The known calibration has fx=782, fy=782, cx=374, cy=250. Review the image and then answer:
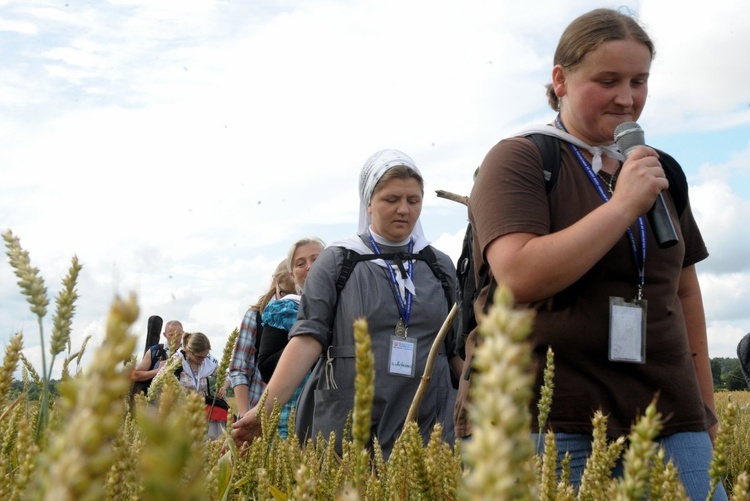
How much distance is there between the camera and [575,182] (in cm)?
287

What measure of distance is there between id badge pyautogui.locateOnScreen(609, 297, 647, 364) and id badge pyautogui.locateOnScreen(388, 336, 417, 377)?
82.5 inches

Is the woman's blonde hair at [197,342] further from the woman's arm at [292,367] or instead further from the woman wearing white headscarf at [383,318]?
the woman's arm at [292,367]

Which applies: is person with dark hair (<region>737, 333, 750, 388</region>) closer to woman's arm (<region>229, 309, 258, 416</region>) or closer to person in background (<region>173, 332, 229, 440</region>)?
woman's arm (<region>229, 309, 258, 416</region>)

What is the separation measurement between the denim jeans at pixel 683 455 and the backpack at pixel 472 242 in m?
0.55

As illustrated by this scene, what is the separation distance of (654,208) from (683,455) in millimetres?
883

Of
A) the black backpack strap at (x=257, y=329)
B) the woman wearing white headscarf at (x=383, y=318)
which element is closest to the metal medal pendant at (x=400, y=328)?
the woman wearing white headscarf at (x=383, y=318)

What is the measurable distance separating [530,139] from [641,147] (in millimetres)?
414

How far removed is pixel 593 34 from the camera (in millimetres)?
2852

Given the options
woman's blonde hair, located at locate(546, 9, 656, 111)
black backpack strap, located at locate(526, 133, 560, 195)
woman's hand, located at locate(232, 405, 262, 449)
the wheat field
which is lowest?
woman's hand, located at locate(232, 405, 262, 449)

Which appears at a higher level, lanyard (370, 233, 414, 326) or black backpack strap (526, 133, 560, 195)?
black backpack strap (526, 133, 560, 195)

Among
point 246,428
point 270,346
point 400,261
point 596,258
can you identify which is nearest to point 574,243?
point 596,258

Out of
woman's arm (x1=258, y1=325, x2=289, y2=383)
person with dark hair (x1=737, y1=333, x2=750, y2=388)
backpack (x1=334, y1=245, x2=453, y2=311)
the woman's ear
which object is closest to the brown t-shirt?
the woman's ear

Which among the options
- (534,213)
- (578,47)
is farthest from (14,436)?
(578,47)

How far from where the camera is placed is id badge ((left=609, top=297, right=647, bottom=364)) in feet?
8.76
